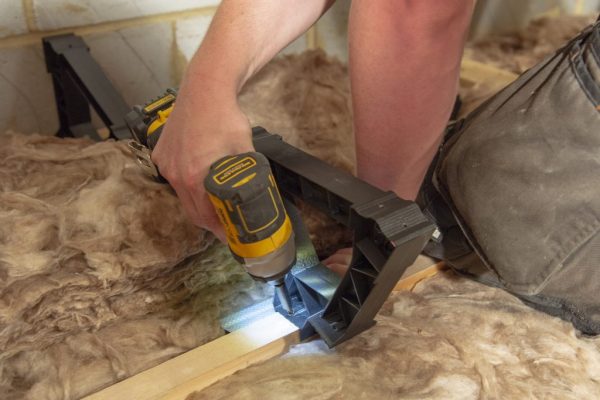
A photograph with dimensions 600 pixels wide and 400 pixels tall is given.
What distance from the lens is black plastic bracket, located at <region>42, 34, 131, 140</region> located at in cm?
122

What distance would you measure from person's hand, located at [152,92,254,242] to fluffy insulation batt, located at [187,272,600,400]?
0.21 m

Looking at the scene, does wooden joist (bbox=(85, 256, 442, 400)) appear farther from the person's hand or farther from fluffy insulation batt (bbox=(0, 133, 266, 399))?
the person's hand

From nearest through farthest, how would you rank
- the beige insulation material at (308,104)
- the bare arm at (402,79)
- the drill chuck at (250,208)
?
the drill chuck at (250,208), the bare arm at (402,79), the beige insulation material at (308,104)

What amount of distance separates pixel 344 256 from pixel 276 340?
208 mm

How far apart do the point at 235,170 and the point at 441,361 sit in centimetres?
38

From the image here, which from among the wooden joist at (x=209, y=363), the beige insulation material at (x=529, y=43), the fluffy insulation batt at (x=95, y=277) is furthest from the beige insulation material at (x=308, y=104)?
the beige insulation material at (x=529, y=43)

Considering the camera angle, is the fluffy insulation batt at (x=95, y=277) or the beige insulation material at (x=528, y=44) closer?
the fluffy insulation batt at (x=95, y=277)

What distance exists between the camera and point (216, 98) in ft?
2.68

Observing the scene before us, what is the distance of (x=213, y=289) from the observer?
100 cm

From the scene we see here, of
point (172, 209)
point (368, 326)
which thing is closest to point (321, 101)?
point (172, 209)

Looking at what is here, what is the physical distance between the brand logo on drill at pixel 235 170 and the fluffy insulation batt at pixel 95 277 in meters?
0.28

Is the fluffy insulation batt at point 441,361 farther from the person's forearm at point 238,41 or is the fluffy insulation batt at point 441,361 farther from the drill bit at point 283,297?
the person's forearm at point 238,41

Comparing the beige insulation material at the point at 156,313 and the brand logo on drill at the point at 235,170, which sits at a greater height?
the brand logo on drill at the point at 235,170

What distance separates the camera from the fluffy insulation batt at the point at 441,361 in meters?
0.78
